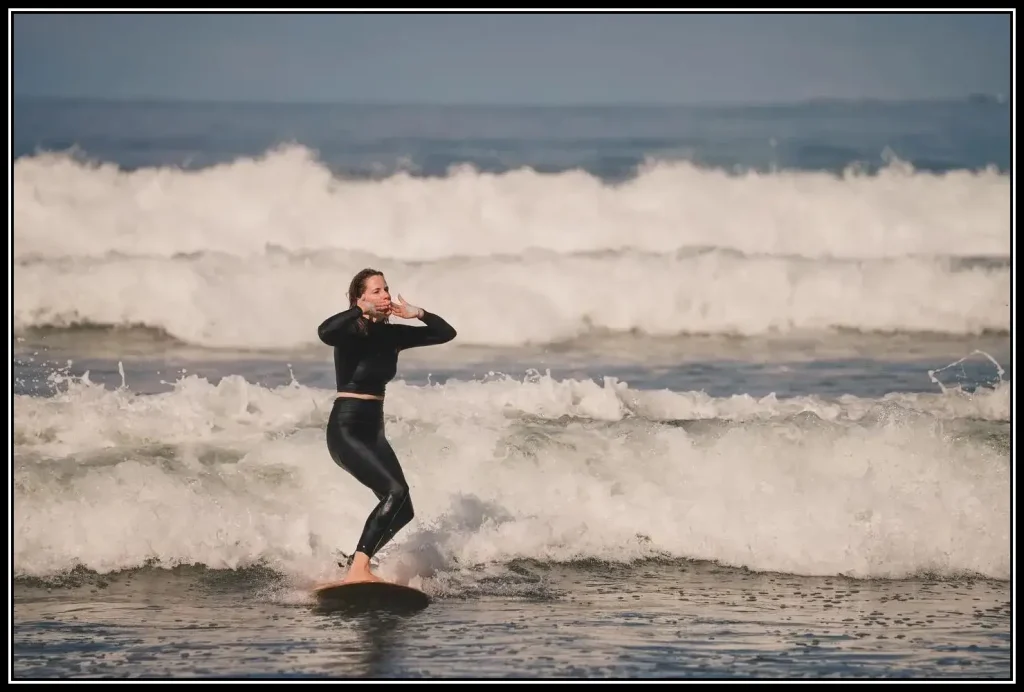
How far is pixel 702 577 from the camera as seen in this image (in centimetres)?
645

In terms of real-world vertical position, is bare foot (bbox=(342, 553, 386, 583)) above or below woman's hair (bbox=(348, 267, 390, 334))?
below

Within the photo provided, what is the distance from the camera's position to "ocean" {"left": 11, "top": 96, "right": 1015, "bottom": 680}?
21.9 feet

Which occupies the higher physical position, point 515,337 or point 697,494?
point 515,337

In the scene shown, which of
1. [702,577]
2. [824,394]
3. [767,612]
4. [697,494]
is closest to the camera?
[767,612]

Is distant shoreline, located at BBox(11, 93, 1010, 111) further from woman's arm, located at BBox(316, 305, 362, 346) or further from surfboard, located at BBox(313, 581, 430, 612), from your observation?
surfboard, located at BBox(313, 581, 430, 612)

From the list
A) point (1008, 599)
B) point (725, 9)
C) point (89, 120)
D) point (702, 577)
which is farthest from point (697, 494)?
point (89, 120)

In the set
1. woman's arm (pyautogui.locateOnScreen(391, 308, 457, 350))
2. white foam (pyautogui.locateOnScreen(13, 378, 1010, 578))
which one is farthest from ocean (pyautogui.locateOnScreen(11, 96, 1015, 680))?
woman's arm (pyautogui.locateOnScreen(391, 308, 457, 350))

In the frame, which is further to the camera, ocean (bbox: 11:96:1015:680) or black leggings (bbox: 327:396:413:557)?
ocean (bbox: 11:96:1015:680)

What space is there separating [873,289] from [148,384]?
435 centimetres

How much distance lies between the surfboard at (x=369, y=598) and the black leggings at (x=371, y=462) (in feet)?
0.54

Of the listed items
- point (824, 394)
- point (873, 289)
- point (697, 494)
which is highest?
point (873, 289)

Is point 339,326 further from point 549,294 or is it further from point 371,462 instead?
point 549,294

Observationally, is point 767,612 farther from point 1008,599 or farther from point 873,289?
point 873,289

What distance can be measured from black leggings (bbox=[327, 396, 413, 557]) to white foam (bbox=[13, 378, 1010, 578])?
0.51 metres
